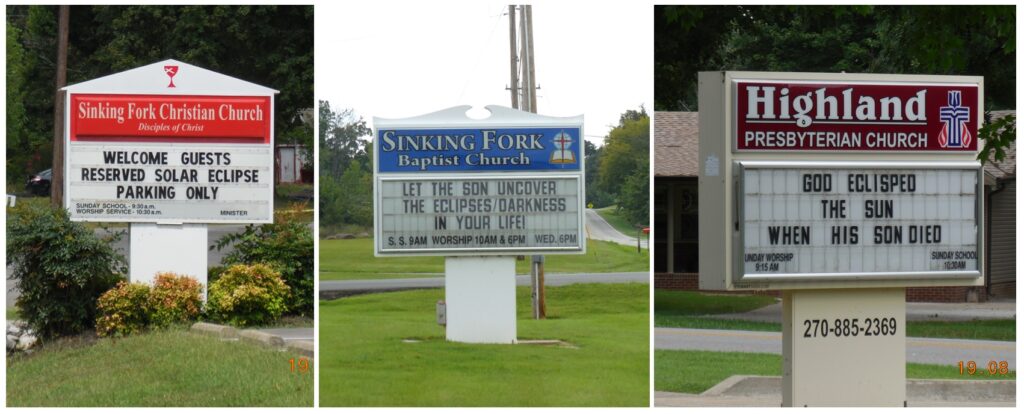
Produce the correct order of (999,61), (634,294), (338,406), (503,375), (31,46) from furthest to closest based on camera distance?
(31,46), (999,61), (634,294), (503,375), (338,406)

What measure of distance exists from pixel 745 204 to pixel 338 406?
4273mm

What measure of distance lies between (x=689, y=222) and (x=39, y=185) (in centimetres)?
2158

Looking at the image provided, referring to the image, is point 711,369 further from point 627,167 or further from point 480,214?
point 480,214

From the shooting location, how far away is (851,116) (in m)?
9.47

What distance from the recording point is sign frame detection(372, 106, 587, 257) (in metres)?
12.8

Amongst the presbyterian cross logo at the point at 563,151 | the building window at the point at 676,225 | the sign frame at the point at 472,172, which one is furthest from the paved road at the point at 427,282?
the building window at the point at 676,225

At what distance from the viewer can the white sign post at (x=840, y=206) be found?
30.7 feet

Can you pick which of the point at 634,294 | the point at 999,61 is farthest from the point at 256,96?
the point at 999,61

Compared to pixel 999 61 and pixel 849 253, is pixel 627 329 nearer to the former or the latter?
pixel 849 253

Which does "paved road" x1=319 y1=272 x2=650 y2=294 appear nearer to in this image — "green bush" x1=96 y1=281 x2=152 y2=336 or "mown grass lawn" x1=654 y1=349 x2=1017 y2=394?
"green bush" x1=96 y1=281 x2=152 y2=336

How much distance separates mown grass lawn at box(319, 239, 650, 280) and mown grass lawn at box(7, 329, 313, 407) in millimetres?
1923

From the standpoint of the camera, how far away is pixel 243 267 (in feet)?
51.6

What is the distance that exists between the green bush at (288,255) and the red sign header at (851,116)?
330 inches

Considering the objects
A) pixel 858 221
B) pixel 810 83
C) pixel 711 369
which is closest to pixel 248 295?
pixel 711 369
